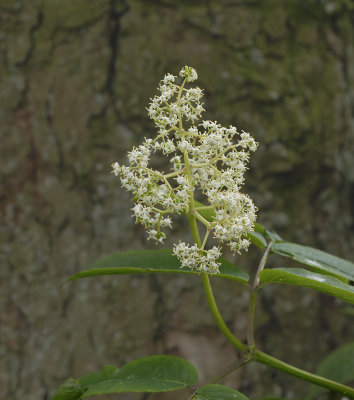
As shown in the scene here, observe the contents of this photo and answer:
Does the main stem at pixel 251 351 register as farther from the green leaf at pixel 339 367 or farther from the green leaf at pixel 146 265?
the green leaf at pixel 339 367

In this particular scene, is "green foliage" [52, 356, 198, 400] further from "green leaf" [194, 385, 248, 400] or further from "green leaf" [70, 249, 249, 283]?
"green leaf" [70, 249, 249, 283]

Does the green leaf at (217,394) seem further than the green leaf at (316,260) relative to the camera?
No

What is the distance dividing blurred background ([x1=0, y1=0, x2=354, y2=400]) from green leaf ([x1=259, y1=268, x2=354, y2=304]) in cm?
148

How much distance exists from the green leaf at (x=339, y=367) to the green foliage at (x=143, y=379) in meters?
0.99

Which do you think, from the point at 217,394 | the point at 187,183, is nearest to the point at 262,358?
the point at 217,394

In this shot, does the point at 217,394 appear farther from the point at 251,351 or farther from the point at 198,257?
the point at 198,257

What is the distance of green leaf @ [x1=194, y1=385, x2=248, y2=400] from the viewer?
1.24 meters

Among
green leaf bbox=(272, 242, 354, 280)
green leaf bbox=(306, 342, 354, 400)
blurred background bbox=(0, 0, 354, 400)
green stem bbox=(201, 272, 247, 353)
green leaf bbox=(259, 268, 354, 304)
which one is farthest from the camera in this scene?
blurred background bbox=(0, 0, 354, 400)

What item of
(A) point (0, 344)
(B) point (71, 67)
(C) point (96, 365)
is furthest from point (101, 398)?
(B) point (71, 67)

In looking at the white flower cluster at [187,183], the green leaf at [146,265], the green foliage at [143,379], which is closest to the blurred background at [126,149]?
the green leaf at [146,265]

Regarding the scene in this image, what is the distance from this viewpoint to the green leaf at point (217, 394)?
1.24 m

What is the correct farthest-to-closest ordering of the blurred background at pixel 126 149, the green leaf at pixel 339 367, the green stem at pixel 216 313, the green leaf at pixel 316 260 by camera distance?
the blurred background at pixel 126 149
the green leaf at pixel 339 367
the green leaf at pixel 316 260
the green stem at pixel 216 313

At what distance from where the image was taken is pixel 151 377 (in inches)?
52.5

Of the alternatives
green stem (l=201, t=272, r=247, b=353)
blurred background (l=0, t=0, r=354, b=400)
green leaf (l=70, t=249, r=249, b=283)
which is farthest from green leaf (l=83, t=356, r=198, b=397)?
blurred background (l=0, t=0, r=354, b=400)
